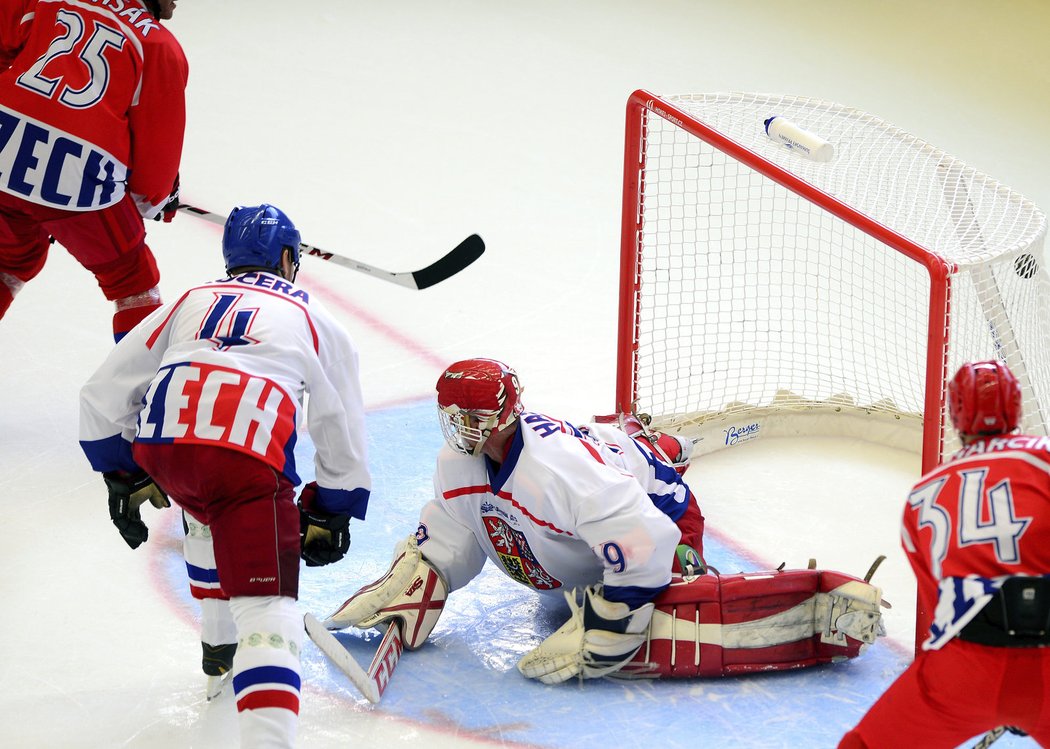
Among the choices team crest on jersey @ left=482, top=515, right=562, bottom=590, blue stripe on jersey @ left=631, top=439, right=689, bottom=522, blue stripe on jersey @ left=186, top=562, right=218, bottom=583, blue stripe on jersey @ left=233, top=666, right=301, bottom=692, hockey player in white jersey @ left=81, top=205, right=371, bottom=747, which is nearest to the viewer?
blue stripe on jersey @ left=233, top=666, right=301, bottom=692

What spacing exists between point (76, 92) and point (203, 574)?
1422mm

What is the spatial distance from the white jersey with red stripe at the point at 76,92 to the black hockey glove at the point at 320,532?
1168 mm

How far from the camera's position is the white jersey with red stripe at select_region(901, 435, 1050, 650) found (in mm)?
2102

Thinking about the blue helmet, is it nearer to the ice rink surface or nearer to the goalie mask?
the goalie mask

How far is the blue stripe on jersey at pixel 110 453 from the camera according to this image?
2826 millimetres

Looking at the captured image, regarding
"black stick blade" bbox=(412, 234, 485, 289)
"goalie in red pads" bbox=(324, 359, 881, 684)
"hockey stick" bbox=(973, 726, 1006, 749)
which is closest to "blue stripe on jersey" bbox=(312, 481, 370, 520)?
"goalie in red pads" bbox=(324, 359, 881, 684)

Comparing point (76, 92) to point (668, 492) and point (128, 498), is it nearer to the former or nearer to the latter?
point (128, 498)

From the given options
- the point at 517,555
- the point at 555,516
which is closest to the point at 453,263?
the point at 517,555

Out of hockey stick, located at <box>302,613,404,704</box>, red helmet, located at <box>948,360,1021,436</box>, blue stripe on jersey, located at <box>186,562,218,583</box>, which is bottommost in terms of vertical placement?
hockey stick, located at <box>302,613,404,704</box>

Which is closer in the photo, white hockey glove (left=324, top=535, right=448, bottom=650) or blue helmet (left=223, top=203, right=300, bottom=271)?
blue helmet (left=223, top=203, right=300, bottom=271)

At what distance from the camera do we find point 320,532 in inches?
115

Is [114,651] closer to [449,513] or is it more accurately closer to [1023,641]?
[449,513]

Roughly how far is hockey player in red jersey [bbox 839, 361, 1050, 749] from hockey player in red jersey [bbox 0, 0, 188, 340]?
2.31 m

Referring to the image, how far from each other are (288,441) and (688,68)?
5.68 metres
